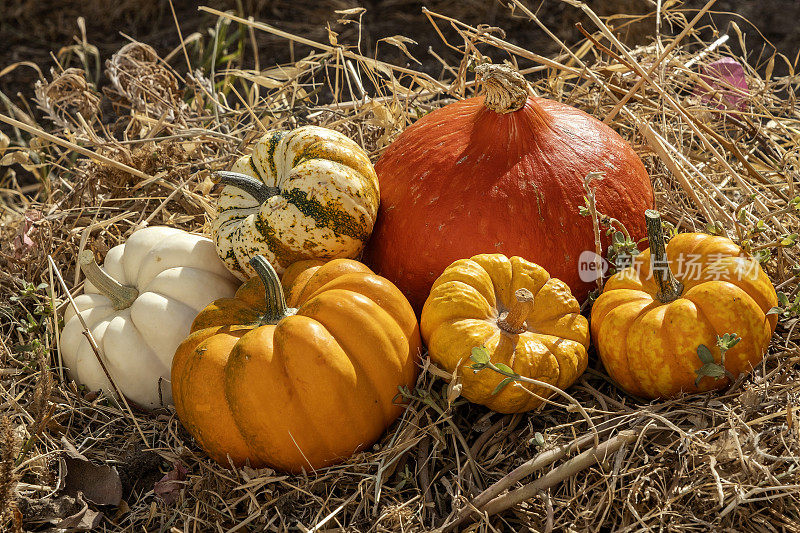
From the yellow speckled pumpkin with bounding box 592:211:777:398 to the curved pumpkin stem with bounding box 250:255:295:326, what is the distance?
1055 mm

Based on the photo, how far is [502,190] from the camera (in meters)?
2.68

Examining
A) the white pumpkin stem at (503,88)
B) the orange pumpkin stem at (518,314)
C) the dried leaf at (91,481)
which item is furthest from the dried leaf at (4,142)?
the orange pumpkin stem at (518,314)

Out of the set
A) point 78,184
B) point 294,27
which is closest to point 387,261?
point 78,184

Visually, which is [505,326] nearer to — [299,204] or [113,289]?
[299,204]

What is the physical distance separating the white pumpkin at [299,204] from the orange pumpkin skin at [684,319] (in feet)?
3.10

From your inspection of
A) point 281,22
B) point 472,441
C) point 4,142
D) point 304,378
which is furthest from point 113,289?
point 281,22

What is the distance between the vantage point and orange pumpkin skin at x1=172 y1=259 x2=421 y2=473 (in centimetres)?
229

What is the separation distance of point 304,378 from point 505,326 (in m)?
0.67

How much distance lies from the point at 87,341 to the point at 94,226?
0.82 metres

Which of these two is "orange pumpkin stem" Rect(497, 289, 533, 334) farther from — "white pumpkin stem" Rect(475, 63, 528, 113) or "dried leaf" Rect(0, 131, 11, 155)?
"dried leaf" Rect(0, 131, 11, 155)

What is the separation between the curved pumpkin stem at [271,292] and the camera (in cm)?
241

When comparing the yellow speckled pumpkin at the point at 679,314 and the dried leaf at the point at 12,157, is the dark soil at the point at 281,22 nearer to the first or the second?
the dried leaf at the point at 12,157

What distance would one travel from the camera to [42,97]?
3.77 meters

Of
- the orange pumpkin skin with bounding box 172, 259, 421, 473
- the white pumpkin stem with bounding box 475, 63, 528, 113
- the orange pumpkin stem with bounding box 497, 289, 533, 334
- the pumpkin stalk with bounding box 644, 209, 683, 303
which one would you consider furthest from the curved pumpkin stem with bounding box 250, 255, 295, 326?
the pumpkin stalk with bounding box 644, 209, 683, 303
